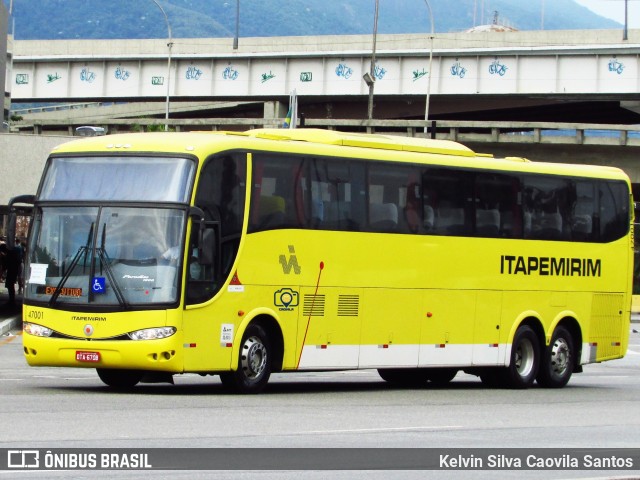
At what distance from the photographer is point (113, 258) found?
17.0 metres

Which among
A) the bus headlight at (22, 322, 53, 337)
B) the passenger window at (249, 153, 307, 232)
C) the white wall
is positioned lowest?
the bus headlight at (22, 322, 53, 337)

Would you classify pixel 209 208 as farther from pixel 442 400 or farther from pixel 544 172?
pixel 544 172

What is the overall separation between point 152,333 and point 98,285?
0.87m

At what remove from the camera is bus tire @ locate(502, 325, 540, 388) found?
22.2 meters

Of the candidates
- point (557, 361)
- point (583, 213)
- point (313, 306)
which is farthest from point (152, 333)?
Answer: point (583, 213)

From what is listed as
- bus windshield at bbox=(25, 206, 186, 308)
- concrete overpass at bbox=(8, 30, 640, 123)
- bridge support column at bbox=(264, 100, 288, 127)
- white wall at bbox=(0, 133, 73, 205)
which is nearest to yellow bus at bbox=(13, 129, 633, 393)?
bus windshield at bbox=(25, 206, 186, 308)

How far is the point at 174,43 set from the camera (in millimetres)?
83688

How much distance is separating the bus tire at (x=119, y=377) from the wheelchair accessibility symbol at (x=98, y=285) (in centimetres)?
167

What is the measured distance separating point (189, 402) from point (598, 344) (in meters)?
9.48

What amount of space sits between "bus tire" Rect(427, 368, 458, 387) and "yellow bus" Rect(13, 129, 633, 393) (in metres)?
0.03

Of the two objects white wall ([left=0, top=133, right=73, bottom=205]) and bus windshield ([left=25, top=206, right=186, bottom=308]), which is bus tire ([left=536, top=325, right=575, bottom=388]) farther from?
white wall ([left=0, top=133, right=73, bottom=205])

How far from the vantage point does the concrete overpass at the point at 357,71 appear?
73.6 metres

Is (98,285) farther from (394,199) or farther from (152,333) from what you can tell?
(394,199)

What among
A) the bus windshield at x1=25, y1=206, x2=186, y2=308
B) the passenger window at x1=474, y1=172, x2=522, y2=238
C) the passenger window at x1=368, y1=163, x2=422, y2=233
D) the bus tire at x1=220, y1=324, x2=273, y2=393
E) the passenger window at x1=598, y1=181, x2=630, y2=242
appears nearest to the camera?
the bus windshield at x1=25, y1=206, x2=186, y2=308
